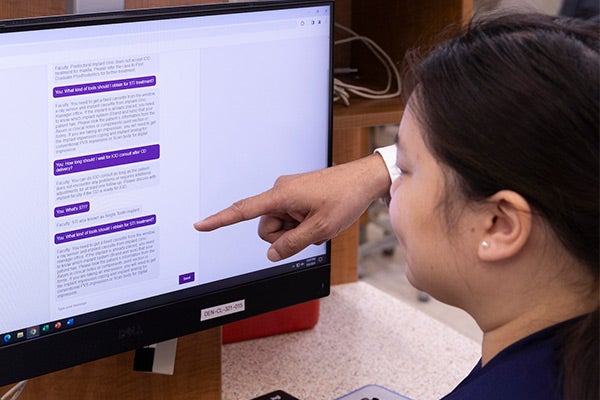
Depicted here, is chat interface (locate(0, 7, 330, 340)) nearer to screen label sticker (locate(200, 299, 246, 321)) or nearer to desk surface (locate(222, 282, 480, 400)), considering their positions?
screen label sticker (locate(200, 299, 246, 321))

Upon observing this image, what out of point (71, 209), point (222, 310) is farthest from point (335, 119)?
point (71, 209)

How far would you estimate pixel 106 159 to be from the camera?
1.01 metres

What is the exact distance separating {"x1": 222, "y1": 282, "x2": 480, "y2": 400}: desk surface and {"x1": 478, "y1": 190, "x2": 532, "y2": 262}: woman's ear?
56cm

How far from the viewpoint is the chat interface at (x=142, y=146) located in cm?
96

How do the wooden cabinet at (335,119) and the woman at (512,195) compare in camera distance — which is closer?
the woman at (512,195)

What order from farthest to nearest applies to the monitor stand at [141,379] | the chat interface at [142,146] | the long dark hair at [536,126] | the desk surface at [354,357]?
the desk surface at [354,357] < the monitor stand at [141,379] < the chat interface at [142,146] < the long dark hair at [536,126]

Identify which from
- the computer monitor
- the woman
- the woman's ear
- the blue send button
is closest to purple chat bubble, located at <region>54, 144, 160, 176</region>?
the computer monitor

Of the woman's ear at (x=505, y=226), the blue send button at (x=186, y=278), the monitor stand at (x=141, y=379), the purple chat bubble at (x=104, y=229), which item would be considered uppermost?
the woman's ear at (x=505, y=226)

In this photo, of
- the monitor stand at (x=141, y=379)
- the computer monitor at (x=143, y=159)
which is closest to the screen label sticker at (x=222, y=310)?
the computer monitor at (x=143, y=159)

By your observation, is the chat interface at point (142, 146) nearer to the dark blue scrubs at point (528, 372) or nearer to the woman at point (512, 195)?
the woman at point (512, 195)

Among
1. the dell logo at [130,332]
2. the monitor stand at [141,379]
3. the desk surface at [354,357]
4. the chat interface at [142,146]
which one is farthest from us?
the desk surface at [354,357]

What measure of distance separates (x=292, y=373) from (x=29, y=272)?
52 cm

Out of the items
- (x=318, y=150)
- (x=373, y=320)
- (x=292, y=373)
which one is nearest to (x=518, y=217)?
(x=318, y=150)

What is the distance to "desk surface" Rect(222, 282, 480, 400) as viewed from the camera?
1.38 m
